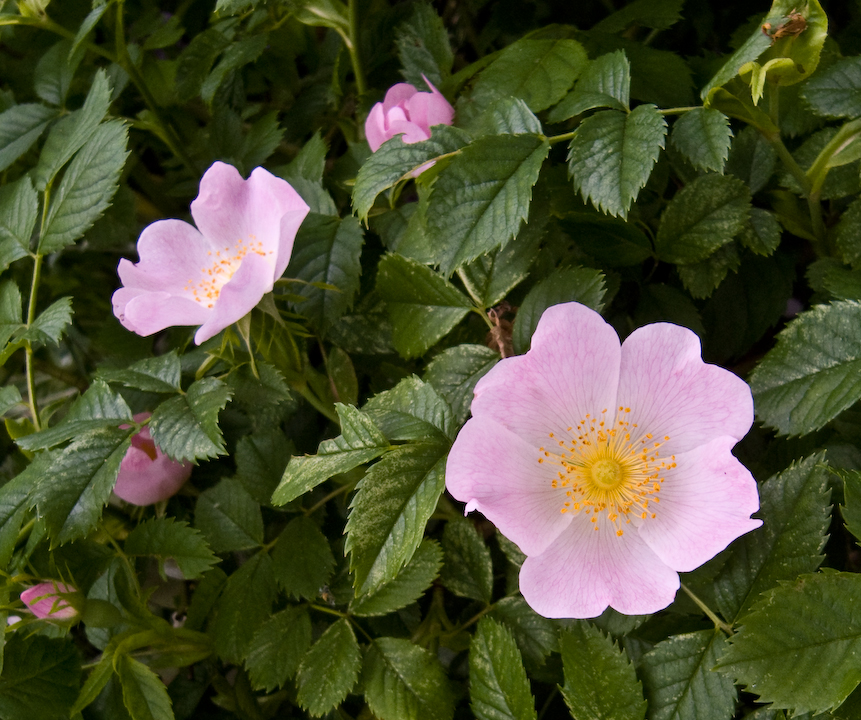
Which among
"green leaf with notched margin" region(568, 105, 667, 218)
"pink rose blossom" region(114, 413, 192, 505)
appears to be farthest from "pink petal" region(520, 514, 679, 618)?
"pink rose blossom" region(114, 413, 192, 505)

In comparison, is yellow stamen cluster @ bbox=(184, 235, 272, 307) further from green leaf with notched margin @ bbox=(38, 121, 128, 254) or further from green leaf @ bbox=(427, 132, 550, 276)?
green leaf @ bbox=(427, 132, 550, 276)

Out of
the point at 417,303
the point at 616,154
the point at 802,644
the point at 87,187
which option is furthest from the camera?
the point at 87,187

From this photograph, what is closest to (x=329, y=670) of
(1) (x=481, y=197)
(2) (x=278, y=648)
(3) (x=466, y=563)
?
(2) (x=278, y=648)

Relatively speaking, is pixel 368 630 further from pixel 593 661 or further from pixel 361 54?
pixel 361 54

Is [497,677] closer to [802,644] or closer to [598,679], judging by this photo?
[598,679]

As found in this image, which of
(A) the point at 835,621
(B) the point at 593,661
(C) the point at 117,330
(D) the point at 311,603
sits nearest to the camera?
(A) the point at 835,621

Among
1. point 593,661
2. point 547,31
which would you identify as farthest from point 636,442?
point 547,31
